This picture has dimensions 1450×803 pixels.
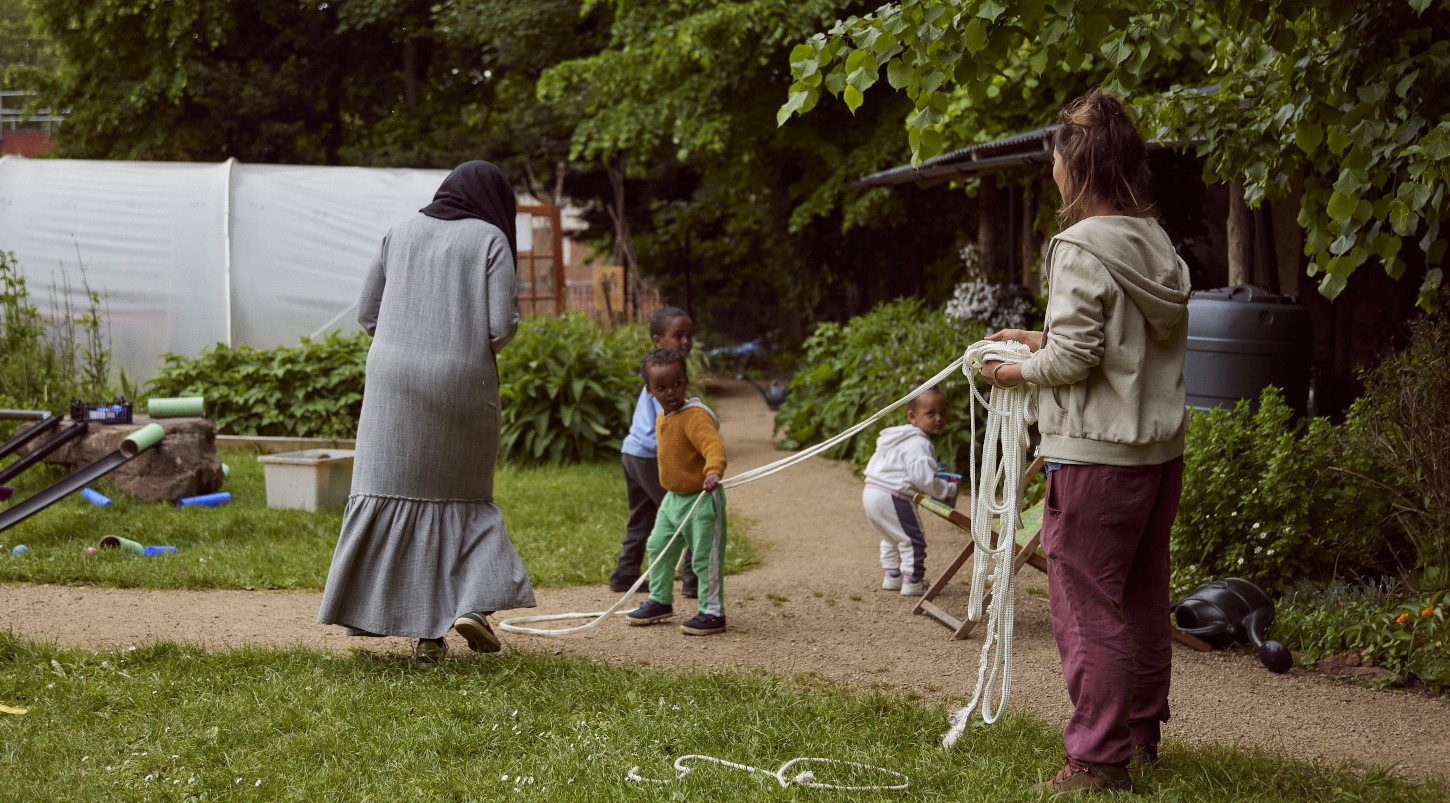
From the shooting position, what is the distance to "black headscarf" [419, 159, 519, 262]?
4234 mm

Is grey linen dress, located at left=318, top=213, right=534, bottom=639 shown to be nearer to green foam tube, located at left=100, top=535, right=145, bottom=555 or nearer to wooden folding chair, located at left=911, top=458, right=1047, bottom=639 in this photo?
wooden folding chair, located at left=911, top=458, right=1047, bottom=639

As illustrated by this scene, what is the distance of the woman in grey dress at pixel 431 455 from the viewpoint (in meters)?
4.01

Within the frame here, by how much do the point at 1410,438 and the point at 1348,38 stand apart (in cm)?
163

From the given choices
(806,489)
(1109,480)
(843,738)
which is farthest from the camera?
(806,489)

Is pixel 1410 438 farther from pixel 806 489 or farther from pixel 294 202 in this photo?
pixel 294 202

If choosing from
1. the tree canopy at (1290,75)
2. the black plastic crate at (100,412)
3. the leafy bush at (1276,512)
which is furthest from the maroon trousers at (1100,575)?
the black plastic crate at (100,412)

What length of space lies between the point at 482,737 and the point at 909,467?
2.64m

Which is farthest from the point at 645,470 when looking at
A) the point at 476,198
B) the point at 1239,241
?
the point at 1239,241

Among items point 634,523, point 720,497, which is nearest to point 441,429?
point 720,497

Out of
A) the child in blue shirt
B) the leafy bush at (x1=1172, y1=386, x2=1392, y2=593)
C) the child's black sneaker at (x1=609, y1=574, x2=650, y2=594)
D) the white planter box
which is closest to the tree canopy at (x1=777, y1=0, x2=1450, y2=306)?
the leafy bush at (x1=1172, y1=386, x2=1392, y2=593)

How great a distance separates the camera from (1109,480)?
287 cm

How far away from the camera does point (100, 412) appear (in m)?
7.40

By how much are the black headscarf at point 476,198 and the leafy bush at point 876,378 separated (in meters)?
4.40

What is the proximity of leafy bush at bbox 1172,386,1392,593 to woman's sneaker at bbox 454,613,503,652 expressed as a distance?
302cm
